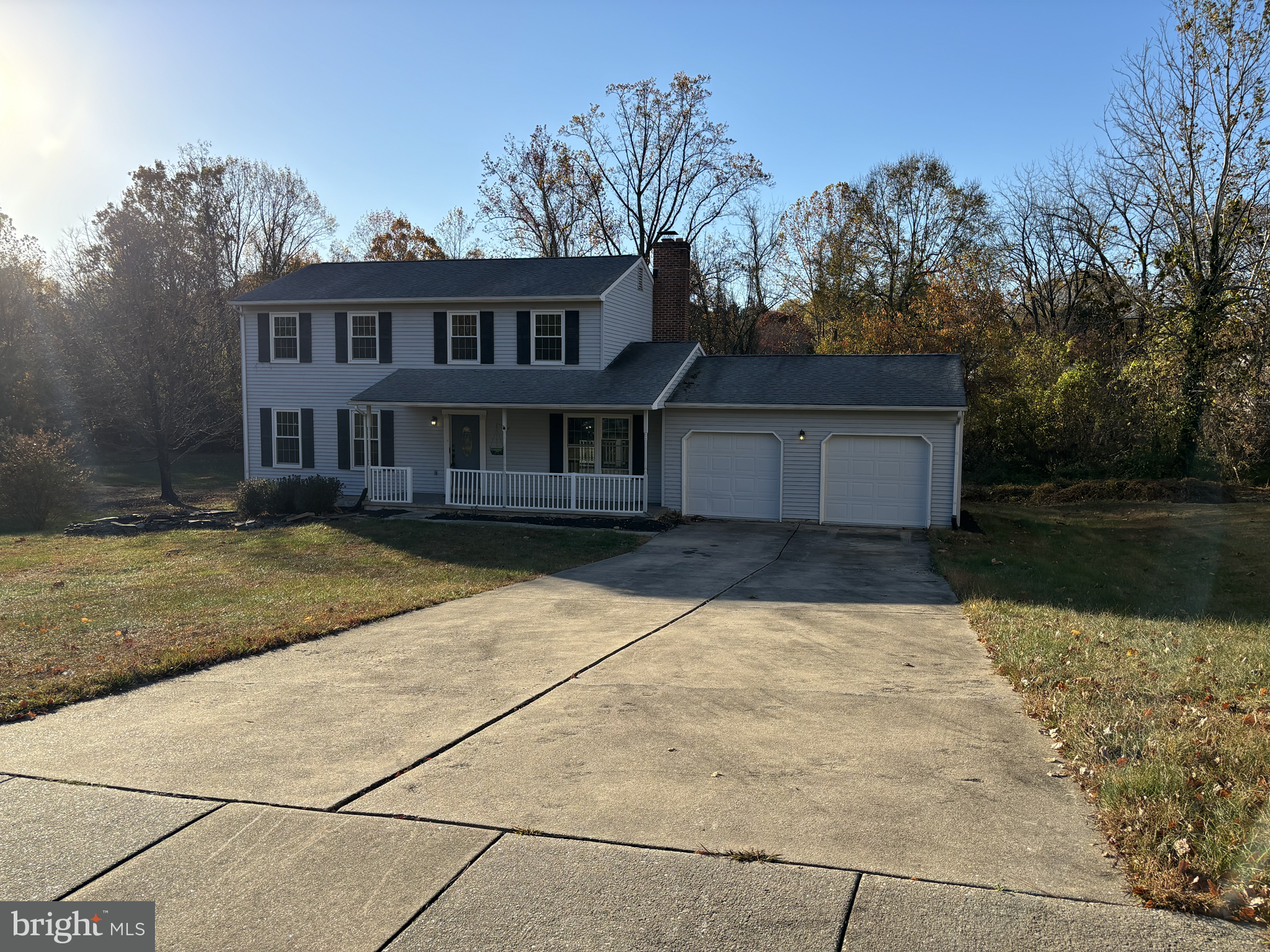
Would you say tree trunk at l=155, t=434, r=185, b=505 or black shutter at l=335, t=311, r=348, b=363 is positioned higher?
black shutter at l=335, t=311, r=348, b=363

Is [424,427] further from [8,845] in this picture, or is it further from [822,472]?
[8,845]

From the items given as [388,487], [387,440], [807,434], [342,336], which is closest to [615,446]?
[807,434]

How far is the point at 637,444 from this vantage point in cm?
2062

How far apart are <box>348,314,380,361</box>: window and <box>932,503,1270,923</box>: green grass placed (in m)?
15.0

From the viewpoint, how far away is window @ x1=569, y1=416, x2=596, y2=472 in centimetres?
2131

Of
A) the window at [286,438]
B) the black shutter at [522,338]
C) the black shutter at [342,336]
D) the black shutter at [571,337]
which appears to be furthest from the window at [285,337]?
the black shutter at [571,337]

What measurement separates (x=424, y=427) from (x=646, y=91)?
24392 millimetres

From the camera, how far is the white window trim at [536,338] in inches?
853

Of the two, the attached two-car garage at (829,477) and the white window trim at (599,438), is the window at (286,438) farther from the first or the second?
the attached two-car garage at (829,477)

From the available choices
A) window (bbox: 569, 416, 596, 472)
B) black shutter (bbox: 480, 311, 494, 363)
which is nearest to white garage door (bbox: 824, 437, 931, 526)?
window (bbox: 569, 416, 596, 472)

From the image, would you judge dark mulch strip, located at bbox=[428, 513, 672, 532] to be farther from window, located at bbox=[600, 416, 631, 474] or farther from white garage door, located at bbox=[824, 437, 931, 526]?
white garage door, located at bbox=[824, 437, 931, 526]

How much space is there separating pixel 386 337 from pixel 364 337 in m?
0.63

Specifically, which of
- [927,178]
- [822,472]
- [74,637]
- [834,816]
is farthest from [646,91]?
[834,816]

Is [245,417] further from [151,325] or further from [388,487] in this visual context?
[388,487]
